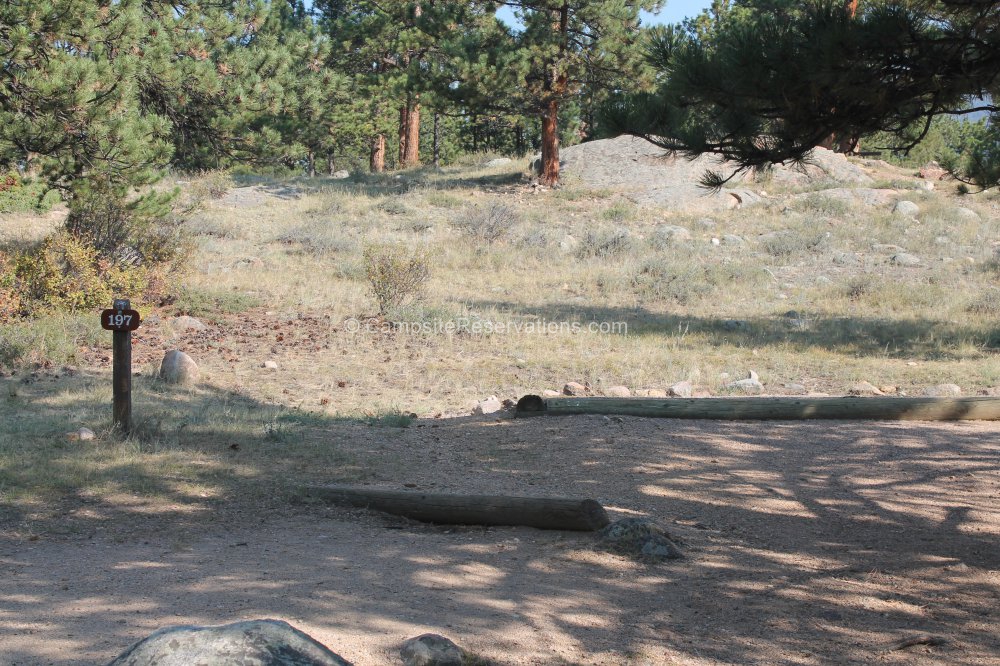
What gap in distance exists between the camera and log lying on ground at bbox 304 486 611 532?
16.6 ft

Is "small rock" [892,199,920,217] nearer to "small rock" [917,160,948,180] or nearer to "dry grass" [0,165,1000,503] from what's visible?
"dry grass" [0,165,1000,503]

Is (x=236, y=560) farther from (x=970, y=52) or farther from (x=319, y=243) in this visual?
(x=319, y=243)

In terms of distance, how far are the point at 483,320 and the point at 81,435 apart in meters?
6.67

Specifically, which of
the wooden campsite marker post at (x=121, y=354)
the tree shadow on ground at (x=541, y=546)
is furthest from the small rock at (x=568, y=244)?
the wooden campsite marker post at (x=121, y=354)

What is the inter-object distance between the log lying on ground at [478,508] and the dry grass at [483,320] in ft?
2.69

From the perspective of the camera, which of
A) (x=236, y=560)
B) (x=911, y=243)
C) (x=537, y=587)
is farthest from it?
(x=911, y=243)

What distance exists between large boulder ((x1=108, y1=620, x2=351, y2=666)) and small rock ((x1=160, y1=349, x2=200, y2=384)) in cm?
684

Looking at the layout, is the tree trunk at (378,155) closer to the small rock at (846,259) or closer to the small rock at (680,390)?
the small rock at (846,259)

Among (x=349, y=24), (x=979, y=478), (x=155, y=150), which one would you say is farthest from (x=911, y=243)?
(x=349, y=24)

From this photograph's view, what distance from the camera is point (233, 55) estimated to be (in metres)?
9.77

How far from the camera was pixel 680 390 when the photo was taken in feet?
30.8

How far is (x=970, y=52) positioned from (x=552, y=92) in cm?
1797

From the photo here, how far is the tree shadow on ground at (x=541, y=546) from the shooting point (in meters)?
3.79

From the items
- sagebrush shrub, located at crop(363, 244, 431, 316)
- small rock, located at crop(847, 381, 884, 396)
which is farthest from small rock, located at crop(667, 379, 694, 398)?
sagebrush shrub, located at crop(363, 244, 431, 316)
